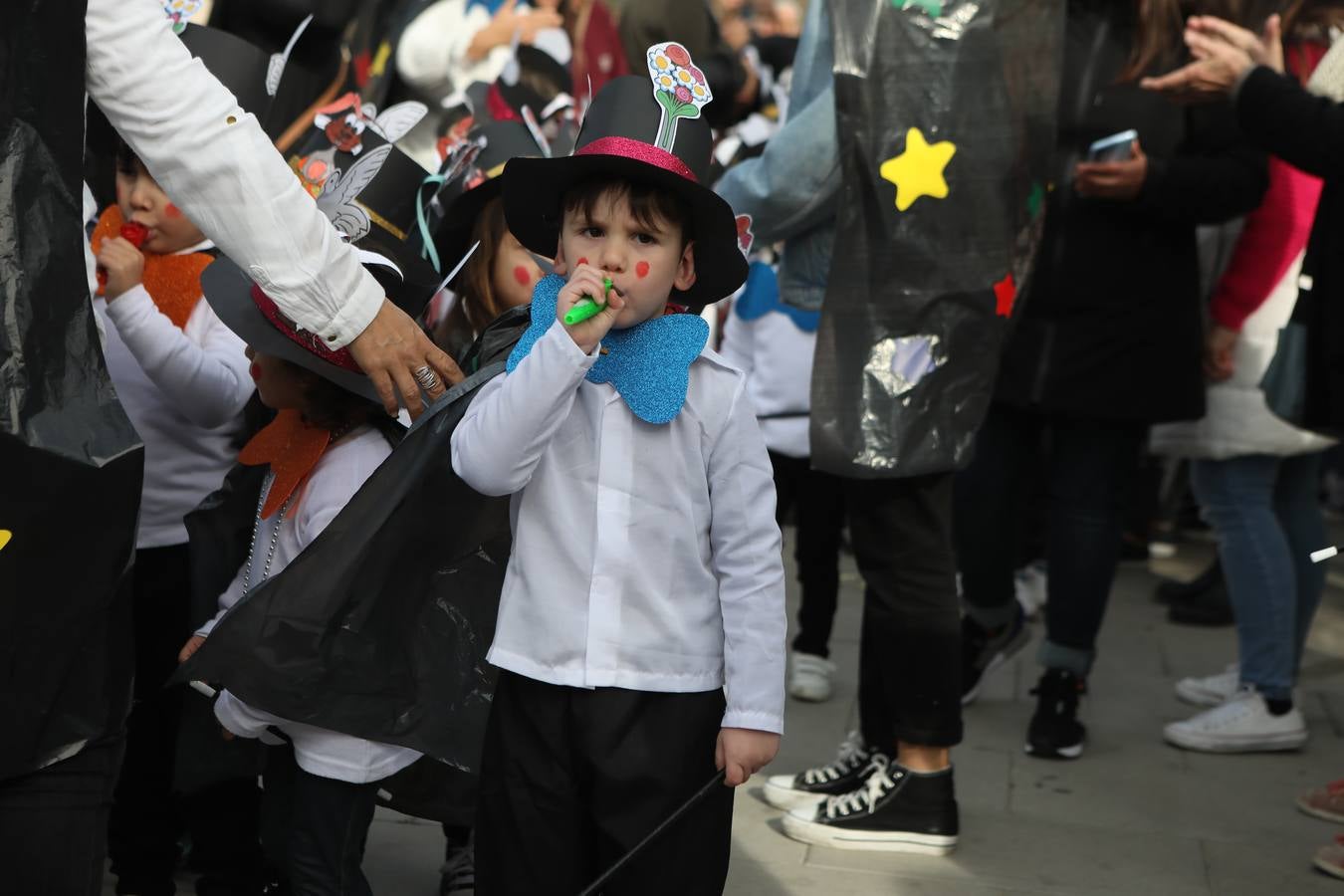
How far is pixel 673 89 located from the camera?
98.0 inches

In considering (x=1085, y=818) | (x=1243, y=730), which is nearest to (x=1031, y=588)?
(x=1243, y=730)

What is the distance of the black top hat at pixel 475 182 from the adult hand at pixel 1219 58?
1.50 metres

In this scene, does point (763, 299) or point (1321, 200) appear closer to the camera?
point (1321, 200)

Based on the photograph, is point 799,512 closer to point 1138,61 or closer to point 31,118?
point 1138,61

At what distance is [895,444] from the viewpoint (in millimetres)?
3486

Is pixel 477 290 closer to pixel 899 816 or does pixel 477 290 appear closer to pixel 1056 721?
pixel 899 816

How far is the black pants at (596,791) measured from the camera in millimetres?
2383

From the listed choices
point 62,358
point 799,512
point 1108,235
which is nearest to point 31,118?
point 62,358

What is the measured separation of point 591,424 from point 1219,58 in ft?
7.02

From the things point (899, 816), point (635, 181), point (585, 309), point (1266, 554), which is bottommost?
point (899, 816)

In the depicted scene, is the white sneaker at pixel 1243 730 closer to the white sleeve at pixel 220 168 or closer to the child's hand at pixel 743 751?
the child's hand at pixel 743 751

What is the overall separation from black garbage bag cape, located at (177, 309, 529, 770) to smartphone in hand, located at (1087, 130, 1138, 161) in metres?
1.89

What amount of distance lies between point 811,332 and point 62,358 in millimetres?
2967

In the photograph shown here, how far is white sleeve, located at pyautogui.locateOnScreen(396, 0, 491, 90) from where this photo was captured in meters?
6.13
